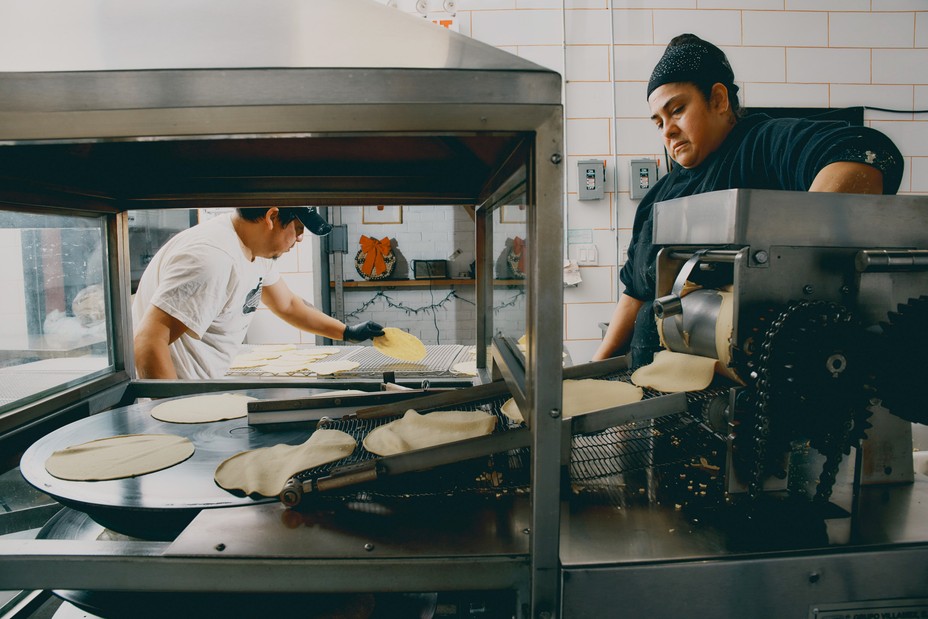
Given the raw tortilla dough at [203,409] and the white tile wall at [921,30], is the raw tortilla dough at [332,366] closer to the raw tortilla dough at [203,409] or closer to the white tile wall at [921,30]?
the raw tortilla dough at [203,409]

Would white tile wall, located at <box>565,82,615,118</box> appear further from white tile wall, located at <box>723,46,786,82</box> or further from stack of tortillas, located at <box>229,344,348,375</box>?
stack of tortillas, located at <box>229,344,348,375</box>

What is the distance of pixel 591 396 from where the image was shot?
0.97 m

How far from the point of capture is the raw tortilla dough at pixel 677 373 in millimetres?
824

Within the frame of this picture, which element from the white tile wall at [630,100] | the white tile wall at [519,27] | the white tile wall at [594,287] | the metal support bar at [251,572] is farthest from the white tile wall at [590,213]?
the metal support bar at [251,572]

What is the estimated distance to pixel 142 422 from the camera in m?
1.18

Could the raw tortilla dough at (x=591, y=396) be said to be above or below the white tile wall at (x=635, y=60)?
below

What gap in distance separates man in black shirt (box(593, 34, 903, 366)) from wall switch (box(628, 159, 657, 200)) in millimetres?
1209

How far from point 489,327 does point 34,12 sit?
3.95 ft

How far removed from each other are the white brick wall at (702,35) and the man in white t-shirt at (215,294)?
5.52ft

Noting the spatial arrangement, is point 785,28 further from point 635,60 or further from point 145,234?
point 145,234

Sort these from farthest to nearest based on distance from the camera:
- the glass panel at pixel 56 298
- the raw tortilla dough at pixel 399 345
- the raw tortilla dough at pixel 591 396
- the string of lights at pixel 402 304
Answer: the string of lights at pixel 402 304
the raw tortilla dough at pixel 399 345
the glass panel at pixel 56 298
the raw tortilla dough at pixel 591 396

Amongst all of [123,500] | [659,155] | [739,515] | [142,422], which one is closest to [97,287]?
[142,422]

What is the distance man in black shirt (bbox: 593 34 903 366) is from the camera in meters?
1.07

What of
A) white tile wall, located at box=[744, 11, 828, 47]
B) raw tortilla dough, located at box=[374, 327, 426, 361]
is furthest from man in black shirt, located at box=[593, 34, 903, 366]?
white tile wall, located at box=[744, 11, 828, 47]
